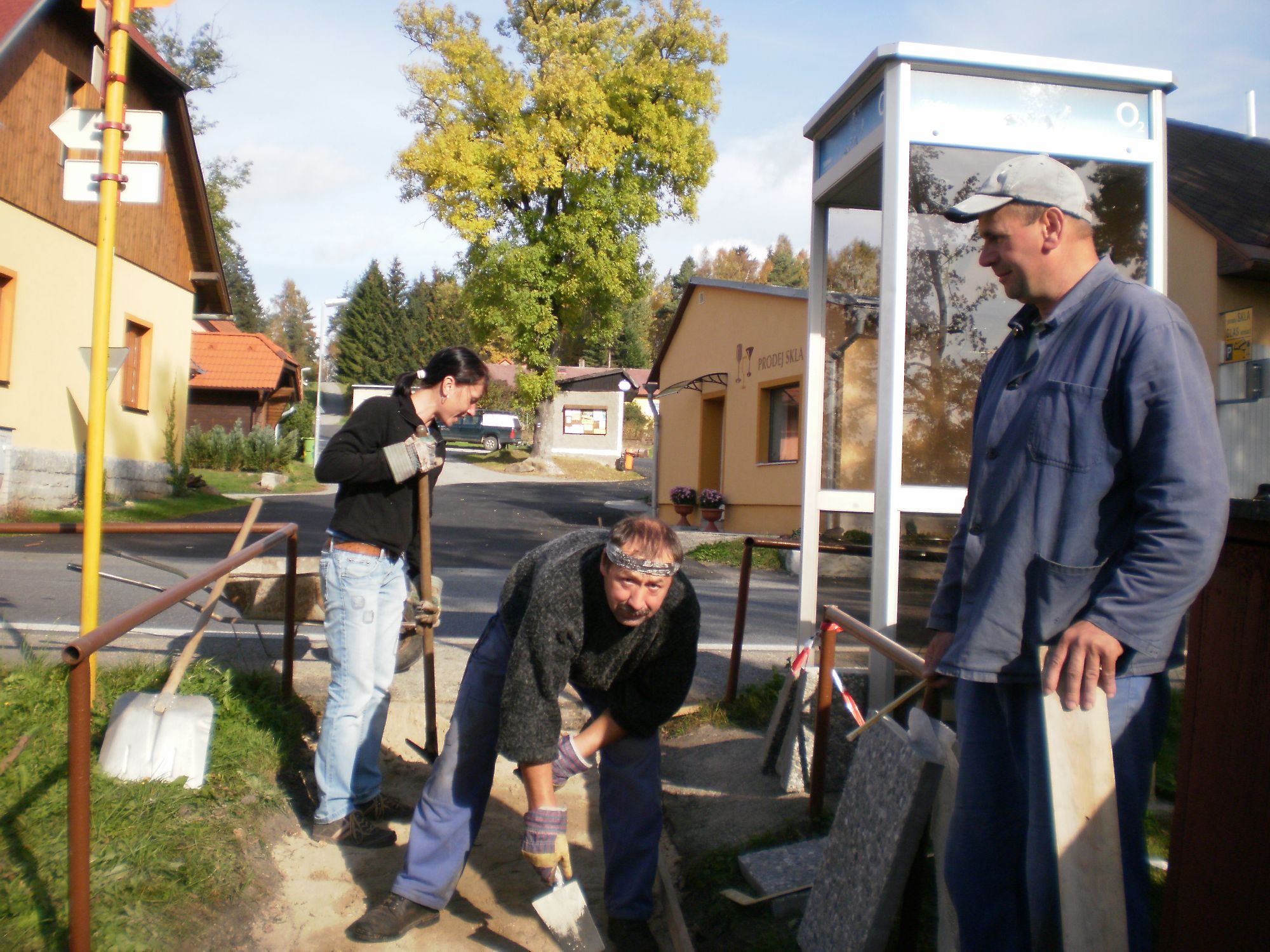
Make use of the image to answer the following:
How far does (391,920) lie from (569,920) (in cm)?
62

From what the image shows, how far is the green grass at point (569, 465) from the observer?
3538 cm

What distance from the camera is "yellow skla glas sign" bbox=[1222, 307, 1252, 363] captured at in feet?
39.0

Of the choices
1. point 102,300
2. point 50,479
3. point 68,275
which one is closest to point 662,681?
point 102,300

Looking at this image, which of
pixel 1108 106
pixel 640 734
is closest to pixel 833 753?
pixel 640 734

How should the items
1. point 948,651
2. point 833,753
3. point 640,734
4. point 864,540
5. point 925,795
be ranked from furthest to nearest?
point 864,540
point 833,753
point 640,734
point 925,795
point 948,651

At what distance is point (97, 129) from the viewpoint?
13.2 feet

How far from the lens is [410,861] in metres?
3.29

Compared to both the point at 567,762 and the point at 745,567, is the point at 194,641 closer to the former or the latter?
the point at 567,762

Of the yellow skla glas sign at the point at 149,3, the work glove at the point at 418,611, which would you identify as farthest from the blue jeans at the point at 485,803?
the yellow skla glas sign at the point at 149,3

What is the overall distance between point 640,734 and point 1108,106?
11.1 ft

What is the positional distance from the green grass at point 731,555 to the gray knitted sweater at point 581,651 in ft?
35.4

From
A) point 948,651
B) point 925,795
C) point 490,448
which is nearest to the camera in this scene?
point 948,651

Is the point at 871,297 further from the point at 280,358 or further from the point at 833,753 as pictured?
the point at 280,358

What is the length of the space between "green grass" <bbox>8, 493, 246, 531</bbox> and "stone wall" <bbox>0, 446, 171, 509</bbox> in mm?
266
